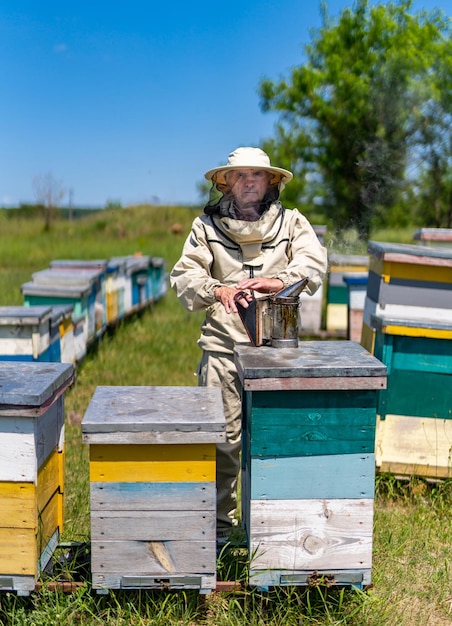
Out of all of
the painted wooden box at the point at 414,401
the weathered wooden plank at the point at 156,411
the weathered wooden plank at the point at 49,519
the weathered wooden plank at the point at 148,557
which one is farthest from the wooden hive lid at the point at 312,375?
the painted wooden box at the point at 414,401

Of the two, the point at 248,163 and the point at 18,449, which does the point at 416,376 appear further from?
the point at 18,449

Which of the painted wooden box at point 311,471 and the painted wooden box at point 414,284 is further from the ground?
the painted wooden box at point 414,284

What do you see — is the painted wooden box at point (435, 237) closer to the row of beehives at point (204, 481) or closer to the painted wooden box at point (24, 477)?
the row of beehives at point (204, 481)

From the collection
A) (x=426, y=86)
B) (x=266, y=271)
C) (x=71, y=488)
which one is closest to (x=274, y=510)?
(x=266, y=271)

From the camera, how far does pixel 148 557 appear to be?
83.5 inches

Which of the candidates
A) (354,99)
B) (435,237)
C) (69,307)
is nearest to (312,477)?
(69,307)

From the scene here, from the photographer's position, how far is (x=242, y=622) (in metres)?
2.34

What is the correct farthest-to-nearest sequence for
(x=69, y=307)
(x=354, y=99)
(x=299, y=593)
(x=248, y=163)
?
(x=354, y=99), (x=69, y=307), (x=248, y=163), (x=299, y=593)

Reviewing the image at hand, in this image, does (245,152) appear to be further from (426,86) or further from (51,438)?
(426,86)

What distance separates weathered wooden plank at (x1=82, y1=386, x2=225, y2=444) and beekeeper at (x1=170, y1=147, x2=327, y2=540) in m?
0.43

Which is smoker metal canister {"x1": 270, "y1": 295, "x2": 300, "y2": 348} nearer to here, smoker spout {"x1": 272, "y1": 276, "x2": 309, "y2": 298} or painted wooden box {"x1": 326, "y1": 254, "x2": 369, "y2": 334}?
smoker spout {"x1": 272, "y1": 276, "x2": 309, "y2": 298}

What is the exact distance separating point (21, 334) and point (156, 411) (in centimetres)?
244

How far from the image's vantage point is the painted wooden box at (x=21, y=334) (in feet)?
14.1

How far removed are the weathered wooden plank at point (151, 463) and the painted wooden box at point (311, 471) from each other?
0.17 metres
